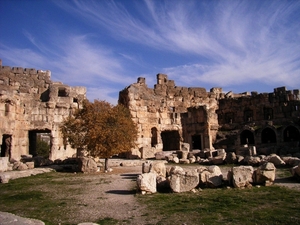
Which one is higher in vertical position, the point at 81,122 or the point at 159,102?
the point at 159,102

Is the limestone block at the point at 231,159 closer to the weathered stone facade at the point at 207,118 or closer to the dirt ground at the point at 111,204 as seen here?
the weathered stone facade at the point at 207,118

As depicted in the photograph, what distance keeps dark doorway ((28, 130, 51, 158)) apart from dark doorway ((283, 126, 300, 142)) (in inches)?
900

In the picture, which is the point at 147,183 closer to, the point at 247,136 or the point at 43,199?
the point at 43,199

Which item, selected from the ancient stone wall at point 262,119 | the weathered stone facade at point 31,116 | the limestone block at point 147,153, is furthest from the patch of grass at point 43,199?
the ancient stone wall at point 262,119

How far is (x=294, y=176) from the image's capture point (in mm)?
10570

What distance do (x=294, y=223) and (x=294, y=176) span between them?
5719 mm

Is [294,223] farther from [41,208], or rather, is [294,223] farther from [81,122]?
[81,122]

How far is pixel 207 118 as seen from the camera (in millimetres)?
28188

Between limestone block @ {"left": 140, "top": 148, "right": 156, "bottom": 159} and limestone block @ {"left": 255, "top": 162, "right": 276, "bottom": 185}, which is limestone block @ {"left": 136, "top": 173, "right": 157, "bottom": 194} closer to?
limestone block @ {"left": 255, "top": 162, "right": 276, "bottom": 185}

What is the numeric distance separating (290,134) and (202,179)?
2336 cm

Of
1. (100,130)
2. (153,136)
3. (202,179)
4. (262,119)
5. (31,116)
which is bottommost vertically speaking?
(202,179)

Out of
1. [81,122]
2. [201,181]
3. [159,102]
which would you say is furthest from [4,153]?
[201,181]

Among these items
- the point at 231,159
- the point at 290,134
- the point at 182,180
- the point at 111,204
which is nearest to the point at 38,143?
the point at 231,159

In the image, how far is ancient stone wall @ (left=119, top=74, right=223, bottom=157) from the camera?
27552 millimetres
